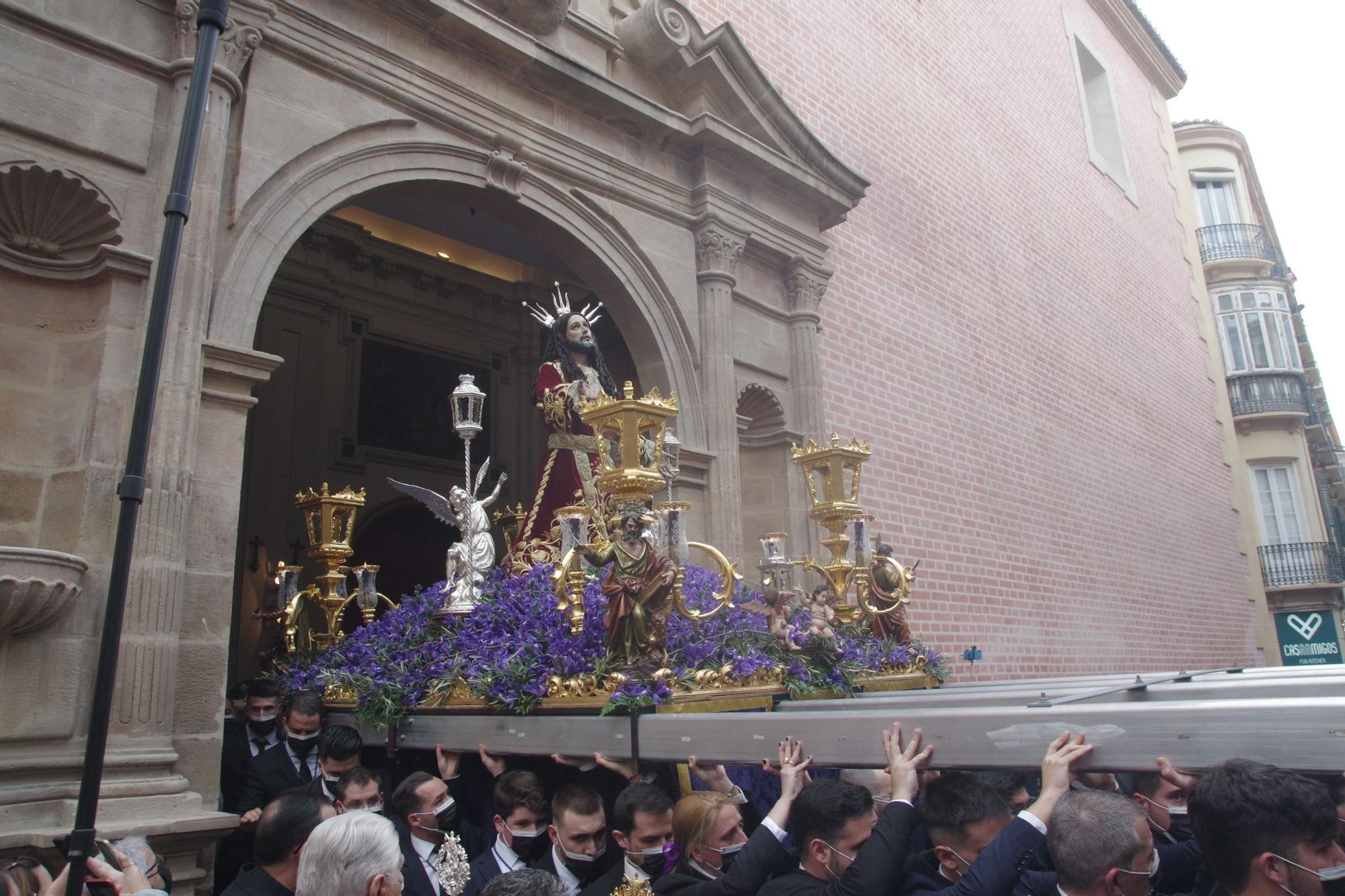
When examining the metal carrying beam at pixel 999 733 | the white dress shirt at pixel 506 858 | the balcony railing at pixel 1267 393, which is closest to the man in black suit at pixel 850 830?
the metal carrying beam at pixel 999 733

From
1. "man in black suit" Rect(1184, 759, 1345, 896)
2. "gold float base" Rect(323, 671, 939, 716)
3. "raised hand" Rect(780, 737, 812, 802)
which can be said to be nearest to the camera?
"man in black suit" Rect(1184, 759, 1345, 896)

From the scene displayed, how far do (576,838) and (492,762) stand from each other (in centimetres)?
107

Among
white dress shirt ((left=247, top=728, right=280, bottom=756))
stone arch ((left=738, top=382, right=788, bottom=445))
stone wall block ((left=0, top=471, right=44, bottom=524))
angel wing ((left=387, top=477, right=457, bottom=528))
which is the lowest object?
white dress shirt ((left=247, top=728, right=280, bottom=756))

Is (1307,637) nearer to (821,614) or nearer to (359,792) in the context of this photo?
(821,614)

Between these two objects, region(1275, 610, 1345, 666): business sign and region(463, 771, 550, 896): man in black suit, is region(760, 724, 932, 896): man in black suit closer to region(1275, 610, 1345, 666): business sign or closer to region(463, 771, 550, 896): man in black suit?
region(463, 771, 550, 896): man in black suit

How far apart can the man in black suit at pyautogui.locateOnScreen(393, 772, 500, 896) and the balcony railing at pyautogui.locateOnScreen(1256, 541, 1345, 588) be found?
948 inches

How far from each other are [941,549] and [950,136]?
6.55 metres

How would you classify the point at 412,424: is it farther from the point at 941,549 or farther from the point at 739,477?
the point at 941,549

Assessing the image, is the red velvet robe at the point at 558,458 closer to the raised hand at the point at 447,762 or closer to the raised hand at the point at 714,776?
the raised hand at the point at 447,762

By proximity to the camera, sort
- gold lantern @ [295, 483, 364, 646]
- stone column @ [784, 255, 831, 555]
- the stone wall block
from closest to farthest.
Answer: the stone wall block → gold lantern @ [295, 483, 364, 646] → stone column @ [784, 255, 831, 555]

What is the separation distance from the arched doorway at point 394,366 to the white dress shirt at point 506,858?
6240 mm

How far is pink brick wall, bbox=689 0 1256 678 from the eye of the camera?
12195 mm

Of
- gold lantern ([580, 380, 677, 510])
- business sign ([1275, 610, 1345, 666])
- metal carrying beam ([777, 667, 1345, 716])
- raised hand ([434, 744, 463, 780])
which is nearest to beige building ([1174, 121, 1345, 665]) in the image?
business sign ([1275, 610, 1345, 666])

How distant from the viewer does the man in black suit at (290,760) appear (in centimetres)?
527
